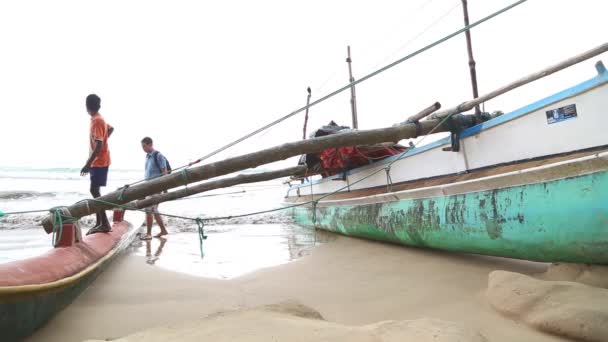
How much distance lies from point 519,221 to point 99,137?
5.09m

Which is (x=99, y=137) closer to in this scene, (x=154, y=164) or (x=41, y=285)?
(x=41, y=285)

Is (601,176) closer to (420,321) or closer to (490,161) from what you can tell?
(490,161)

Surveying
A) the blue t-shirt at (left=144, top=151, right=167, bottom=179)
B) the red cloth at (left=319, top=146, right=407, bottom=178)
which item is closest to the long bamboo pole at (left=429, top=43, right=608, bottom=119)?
the red cloth at (left=319, top=146, right=407, bottom=178)

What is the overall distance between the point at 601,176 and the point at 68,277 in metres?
4.39

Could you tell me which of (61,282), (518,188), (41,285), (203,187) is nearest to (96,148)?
(203,187)

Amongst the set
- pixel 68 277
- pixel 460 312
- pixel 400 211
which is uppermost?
pixel 400 211

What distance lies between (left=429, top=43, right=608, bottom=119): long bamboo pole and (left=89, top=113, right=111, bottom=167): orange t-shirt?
4523 mm

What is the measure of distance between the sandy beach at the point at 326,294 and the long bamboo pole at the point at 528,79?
184cm

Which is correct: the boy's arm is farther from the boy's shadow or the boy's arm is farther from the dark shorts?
the boy's shadow

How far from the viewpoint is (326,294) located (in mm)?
3279

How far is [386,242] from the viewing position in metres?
5.32

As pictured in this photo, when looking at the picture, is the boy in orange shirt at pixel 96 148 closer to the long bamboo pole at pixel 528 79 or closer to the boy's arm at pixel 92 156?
the boy's arm at pixel 92 156

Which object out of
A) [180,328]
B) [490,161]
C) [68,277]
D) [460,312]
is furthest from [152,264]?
[490,161]

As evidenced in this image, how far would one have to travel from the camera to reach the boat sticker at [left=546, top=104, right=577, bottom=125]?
10.2 feet
